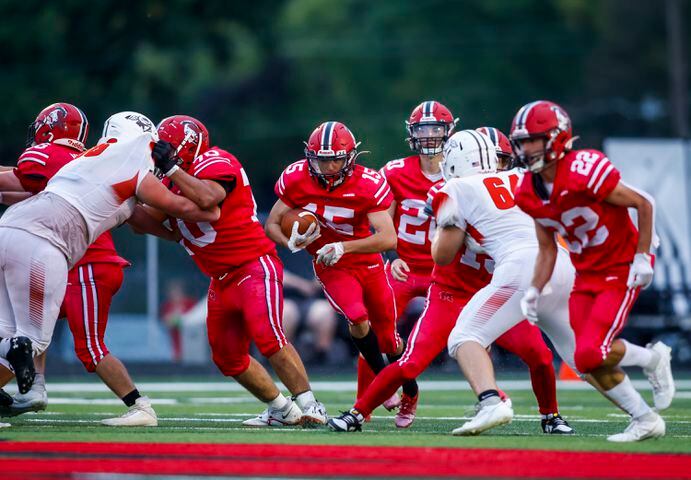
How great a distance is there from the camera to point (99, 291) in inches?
311

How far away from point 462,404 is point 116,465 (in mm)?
4967

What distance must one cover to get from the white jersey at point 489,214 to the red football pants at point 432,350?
399mm

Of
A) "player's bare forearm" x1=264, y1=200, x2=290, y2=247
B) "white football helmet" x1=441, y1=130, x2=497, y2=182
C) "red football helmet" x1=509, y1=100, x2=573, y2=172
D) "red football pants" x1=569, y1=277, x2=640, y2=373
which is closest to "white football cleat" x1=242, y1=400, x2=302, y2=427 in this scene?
"player's bare forearm" x1=264, y1=200, x2=290, y2=247

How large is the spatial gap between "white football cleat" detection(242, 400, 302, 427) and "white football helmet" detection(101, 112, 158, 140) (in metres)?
1.83

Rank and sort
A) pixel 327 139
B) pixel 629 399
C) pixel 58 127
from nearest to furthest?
pixel 629 399
pixel 58 127
pixel 327 139

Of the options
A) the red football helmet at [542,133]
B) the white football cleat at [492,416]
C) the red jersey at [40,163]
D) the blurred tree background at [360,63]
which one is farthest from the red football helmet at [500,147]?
the blurred tree background at [360,63]

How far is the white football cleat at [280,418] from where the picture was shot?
7.87 meters

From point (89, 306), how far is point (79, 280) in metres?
0.17

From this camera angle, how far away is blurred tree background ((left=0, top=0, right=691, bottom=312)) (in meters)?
26.6

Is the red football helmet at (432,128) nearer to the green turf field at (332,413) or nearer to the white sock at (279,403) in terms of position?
the green turf field at (332,413)

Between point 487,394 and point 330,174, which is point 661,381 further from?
point 330,174

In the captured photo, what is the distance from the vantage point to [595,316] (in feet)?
21.5

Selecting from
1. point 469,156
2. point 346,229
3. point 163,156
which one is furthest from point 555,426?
point 163,156

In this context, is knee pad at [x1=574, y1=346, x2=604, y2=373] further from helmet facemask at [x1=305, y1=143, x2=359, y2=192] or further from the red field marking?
helmet facemask at [x1=305, y1=143, x2=359, y2=192]
